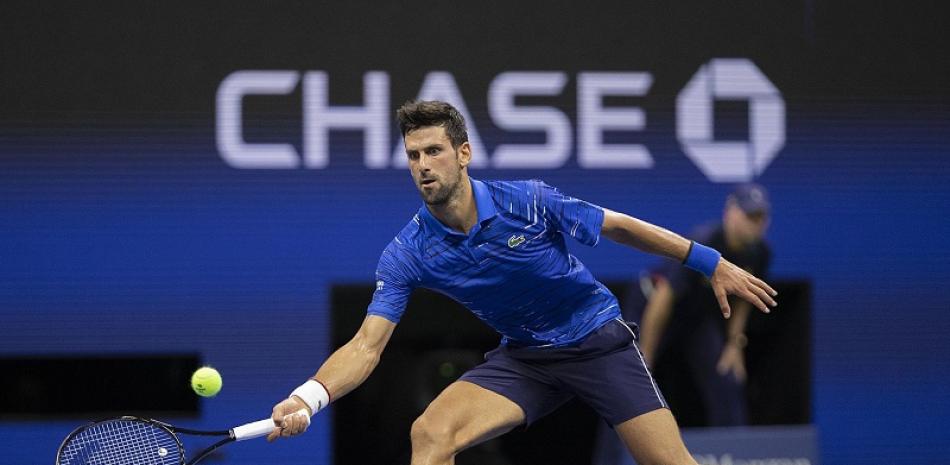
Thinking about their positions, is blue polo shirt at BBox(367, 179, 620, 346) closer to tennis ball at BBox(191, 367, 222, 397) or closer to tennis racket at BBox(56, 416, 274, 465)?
tennis ball at BBox(191, 367, 222, 397)

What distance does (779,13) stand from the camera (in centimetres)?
748

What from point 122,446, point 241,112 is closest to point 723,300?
point 122,446

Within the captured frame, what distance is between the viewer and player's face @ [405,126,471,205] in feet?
16.2

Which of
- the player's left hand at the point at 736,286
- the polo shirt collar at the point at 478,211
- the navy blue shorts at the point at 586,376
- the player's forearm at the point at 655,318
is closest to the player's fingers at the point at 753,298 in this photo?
the player's left hand at the point at 736,286

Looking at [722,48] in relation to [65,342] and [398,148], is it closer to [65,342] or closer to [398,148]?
[398,148]

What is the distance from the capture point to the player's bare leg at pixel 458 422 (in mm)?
4984

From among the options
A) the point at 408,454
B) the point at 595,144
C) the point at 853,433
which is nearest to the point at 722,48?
the point at 595,144

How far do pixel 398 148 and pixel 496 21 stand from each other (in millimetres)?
772

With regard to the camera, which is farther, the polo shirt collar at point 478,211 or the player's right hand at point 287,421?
the polo shirt collar at point 478,211

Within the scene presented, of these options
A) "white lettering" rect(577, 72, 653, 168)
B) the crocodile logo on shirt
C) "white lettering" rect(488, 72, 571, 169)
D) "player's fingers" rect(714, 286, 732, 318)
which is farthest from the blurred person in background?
the crocodile logo on shirt

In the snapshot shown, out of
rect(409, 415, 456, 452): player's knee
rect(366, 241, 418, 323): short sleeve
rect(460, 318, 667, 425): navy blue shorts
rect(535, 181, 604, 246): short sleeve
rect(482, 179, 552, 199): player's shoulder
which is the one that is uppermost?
rect(482, 179, 552, 199): player's shoulder

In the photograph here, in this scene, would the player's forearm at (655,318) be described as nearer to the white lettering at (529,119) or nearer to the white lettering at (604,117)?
the white lettering at (604,117)

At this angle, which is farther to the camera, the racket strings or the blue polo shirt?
the blue polo shirt

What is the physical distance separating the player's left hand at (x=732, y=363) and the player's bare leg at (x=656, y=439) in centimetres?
228
